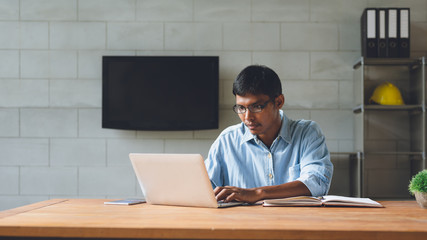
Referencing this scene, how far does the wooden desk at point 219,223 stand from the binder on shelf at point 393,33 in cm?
194

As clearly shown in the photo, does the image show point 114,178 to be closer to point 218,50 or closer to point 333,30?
point 218,50

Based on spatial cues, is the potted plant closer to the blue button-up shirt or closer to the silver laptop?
the blue button-up shirt

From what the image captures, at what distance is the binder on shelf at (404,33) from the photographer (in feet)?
10.0

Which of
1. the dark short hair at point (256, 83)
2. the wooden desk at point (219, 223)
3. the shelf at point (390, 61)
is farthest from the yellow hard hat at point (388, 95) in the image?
the wooden desk at point (219, 223)

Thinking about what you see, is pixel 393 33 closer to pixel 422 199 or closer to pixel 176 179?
pixel 422 199

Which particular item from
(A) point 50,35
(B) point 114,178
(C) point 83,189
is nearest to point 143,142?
(B) point 114,178

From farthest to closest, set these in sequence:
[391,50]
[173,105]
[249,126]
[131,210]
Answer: [173,105] < [391,50] < [249,126] < [131,210]

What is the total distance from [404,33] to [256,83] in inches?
69.8

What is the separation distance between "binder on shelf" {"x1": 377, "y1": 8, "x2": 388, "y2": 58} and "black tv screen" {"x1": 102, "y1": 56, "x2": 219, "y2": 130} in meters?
Answer: 1.20

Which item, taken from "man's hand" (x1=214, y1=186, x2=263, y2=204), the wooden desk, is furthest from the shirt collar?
the wooden desk

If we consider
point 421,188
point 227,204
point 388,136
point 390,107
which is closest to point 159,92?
point 390,107

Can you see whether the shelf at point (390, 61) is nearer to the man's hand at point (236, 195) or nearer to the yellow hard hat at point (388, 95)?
the yellow hard hat at point (388, 95)

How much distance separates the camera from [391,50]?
3.06m

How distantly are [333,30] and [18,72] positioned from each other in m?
2.51
